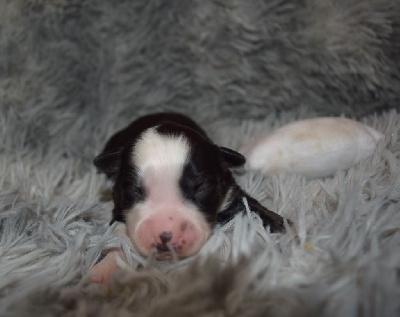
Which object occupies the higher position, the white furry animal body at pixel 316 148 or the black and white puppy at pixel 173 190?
the black and white puppy at pixel 173 190

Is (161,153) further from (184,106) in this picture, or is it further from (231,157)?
(184,106)

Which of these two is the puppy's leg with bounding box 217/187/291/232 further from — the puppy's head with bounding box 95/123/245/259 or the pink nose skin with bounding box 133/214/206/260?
the pink nose skin with bounding box 133/214/206/260

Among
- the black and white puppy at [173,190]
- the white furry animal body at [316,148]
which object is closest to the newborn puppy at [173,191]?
the black and white puppy at [173,190]

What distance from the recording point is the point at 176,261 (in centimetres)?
92

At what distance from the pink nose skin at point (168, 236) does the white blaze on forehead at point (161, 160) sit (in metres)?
0.09

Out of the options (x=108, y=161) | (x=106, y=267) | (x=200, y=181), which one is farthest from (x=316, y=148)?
(x=106, y=267)

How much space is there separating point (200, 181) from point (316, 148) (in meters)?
0.49

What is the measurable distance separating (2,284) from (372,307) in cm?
72

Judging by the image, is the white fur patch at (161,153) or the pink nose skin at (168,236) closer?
the pink nose skin at (168,236)

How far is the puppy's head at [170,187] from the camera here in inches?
38.9

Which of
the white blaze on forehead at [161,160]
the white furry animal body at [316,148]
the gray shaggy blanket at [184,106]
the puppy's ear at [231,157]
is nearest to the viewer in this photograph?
the gray shaggy blanket at [184,106]

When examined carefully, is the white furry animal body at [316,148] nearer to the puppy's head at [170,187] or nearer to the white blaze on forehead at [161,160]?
the puppy's head at [170,187]

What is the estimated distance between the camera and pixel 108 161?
131cm

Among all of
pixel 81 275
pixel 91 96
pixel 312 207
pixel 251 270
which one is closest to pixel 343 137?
pixel 312 207
